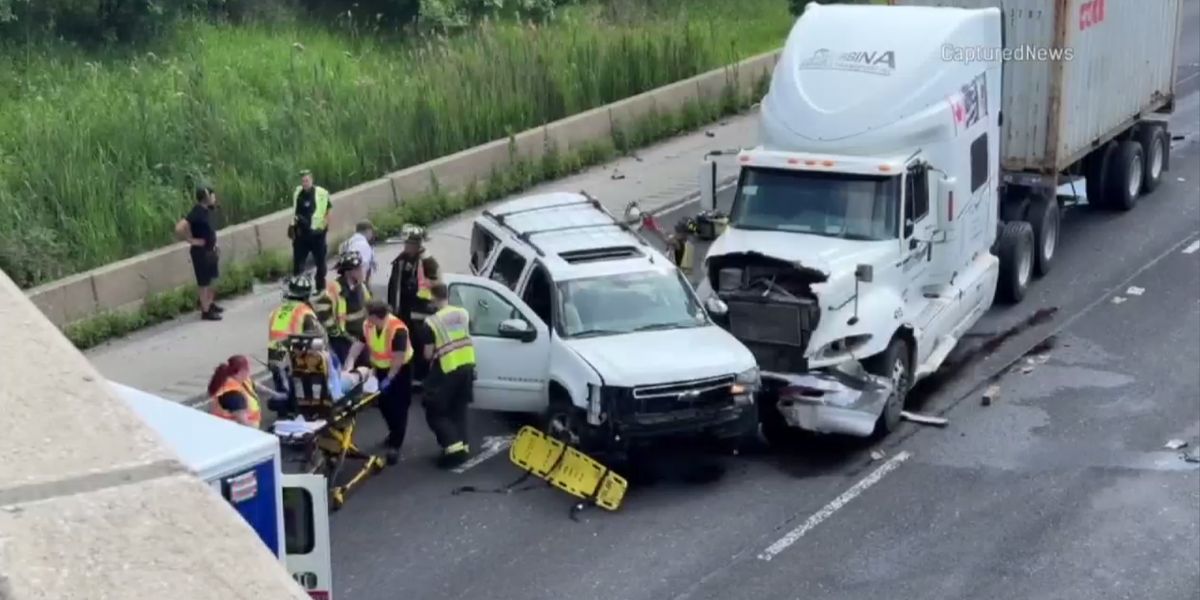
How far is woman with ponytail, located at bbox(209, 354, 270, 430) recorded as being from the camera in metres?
11.2

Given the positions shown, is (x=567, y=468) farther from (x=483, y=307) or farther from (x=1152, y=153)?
→ (x=1152, y=153)

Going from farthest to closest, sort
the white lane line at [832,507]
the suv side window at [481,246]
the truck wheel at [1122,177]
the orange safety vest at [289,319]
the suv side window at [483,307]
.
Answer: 1. the truck wheel at [1122,177]
2. the suv side window at [481,246]
3. the suv side window at [483,307]
4. the orange safety vest at [289,319]
5. the white lane line at [832,507]

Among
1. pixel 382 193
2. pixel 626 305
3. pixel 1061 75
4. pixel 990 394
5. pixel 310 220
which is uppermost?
pixel 1061 75

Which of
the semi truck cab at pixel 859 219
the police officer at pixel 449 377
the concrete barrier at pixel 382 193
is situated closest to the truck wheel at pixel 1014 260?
the semi truck cab at pixel 859 219

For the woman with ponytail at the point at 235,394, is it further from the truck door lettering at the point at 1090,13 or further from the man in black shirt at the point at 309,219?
the truck door lettering at the point at 1090,13

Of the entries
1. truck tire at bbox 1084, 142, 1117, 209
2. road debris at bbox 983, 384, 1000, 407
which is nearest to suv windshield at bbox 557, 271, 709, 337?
road debris at bbox 983, 384, 1000, 407

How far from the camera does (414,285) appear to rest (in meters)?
14.4

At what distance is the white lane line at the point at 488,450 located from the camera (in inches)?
522

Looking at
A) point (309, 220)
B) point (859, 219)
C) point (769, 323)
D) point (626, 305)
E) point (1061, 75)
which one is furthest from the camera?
point (1061, 75)

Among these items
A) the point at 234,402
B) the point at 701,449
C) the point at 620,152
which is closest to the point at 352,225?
the point at 620,152

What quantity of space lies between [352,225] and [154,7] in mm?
6489

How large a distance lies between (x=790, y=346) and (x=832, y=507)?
1.62 meters

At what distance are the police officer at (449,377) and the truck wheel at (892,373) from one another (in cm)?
343

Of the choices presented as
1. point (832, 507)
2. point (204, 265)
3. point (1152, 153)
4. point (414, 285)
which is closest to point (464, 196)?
point (204, 265)
